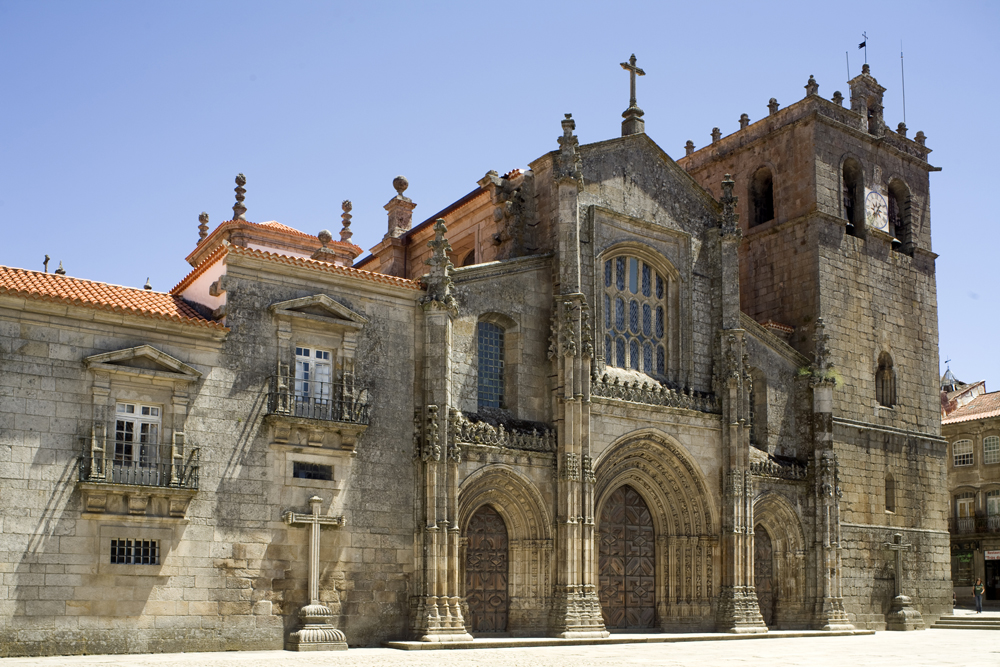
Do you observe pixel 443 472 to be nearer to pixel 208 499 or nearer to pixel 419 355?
pixel 419 355

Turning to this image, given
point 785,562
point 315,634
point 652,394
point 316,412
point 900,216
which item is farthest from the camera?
point 900,216

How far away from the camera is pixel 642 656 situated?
72.7 feet

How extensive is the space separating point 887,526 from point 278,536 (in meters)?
19.7

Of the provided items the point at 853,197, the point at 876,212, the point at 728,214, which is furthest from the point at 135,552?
the point at 876,212

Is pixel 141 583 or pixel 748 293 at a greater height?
pixel 748 293

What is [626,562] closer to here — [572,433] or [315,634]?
[572,433]

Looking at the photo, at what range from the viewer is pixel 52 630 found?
Result: 2005 centimetres

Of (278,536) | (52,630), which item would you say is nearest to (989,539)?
(278,536)

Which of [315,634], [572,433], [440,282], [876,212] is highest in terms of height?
[876,212]

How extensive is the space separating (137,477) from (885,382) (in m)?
23.9

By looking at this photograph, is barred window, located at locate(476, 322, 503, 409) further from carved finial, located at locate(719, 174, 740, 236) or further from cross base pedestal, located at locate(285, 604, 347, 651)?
carved finial, located at locate(719, 174, 740, 236)

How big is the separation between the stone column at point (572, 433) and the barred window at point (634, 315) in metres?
1.75

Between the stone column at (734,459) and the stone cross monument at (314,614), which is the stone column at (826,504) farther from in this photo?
the stone cross monument at (314,614)

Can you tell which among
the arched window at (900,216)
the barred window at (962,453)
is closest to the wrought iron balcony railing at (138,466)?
the arched window at (900,216)
